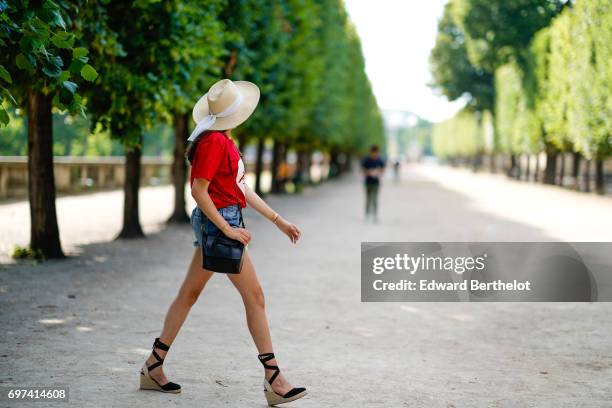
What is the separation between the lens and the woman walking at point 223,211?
190 inches

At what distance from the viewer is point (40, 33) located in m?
5.13

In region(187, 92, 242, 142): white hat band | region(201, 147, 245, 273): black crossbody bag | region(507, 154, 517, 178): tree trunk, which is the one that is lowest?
region(507, 154, 517, 178): tree trunk

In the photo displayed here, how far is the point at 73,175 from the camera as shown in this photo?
29578mm

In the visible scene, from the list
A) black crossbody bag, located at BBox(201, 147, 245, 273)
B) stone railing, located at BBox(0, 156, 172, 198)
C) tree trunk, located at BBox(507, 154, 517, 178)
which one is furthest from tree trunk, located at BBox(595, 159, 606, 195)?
black crossbody bag, located at BBox(201, 147, 245, 273)

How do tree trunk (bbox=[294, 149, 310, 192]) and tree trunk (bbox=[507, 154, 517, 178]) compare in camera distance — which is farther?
tree trunk (bbox=[507, 154, 517, 178])

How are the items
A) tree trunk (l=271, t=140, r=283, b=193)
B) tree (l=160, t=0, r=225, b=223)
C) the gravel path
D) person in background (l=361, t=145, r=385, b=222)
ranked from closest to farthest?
1. the gravel path
2. tree (l=160, t=0, r=225, b=223)
3. person in background (l=361, t=145, r=385, b=222)
4. tree trunk (l=271, t=140, r=283, b=193)

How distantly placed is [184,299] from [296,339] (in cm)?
222

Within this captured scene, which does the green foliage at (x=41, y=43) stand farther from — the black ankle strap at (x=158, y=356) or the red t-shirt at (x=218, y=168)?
the black ankle strap at (x=158, y=356)

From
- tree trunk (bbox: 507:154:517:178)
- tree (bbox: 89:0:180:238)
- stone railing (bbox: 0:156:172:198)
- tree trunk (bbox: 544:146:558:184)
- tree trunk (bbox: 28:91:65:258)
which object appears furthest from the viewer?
tree trunk (bbox: 507:154:517:178)

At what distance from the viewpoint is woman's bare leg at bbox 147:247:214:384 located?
5.06m

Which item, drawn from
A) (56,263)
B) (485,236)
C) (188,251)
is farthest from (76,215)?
(485,236)

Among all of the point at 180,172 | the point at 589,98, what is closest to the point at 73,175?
the point at 180,172

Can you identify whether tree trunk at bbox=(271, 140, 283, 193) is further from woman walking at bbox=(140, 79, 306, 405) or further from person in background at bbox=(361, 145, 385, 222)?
woman walking at bbox=(140, 79, 306, 405)

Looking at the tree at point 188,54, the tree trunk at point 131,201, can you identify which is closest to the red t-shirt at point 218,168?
the tree at point 188,54
